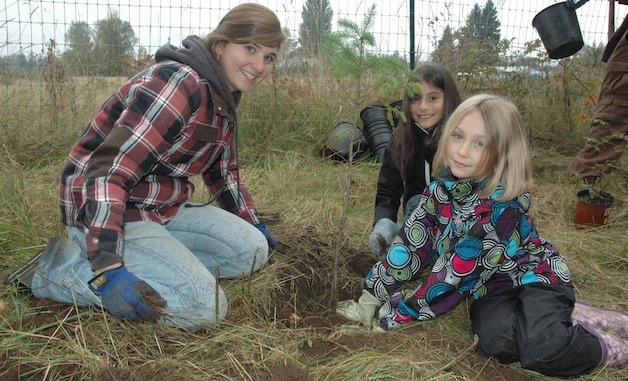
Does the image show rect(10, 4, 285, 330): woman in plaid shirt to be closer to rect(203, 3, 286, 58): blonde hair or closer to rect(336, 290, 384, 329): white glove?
rect(203, 3, 286, 58): blonde hair

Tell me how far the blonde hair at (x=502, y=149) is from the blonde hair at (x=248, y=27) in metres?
0.85

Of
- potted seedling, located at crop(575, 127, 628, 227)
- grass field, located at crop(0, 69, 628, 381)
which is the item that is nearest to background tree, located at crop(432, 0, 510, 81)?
grass field, located at crop(0, 69, 628, 381)

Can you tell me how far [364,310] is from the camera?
231 centimetres

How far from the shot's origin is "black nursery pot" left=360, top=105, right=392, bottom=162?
4.64 m

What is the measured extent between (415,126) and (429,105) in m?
0.15

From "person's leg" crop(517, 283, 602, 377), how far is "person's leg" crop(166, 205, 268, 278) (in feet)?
3.91

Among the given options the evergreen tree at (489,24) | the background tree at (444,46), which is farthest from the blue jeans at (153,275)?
the evergreen tree at (489,24)

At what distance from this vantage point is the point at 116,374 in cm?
168

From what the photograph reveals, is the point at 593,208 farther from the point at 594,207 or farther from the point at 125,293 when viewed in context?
the point at 125,293

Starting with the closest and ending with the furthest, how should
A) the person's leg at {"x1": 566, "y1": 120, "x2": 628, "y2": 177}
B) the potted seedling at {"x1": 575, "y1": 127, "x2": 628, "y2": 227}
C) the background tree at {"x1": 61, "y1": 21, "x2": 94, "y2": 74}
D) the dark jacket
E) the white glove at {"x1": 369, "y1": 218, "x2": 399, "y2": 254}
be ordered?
1. the white glove at {"x1": 369, "y1": 218, "x2": 399, "y2": 254}
2. the dark jacket
3. the potted seedling at {"x1": 575, "y1": 127, "x2": 628, "y2": 227}
4. the person's leg at {"x1": 566, "y1": 120, "x2": 628, "y2": 177}
5. the background tree at {"x1": 61, "y1": 21, "x2": 94, "y2": 74}

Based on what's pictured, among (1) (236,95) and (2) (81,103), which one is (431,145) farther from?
(2) (81,103)

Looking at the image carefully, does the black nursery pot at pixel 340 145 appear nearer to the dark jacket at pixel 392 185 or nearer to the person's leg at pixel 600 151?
the dark jacket at pixel 392 185

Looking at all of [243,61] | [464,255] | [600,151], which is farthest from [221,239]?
[600,151]

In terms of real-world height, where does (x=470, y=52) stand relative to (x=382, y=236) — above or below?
above
